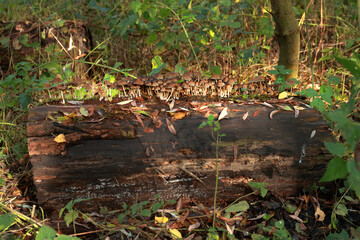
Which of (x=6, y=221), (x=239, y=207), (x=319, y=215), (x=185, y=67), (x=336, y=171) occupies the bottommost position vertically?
(x=319, y=215)

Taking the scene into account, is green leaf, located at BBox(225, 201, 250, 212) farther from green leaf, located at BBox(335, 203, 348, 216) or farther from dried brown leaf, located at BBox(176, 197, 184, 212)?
green leaf, located at BBox(335, 203, 348, 216)

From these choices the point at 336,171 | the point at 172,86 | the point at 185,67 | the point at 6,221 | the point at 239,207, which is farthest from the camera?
the point at 185,67

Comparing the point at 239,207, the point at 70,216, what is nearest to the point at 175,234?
the point at 239,207

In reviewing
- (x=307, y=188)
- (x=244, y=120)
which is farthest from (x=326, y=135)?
(x=244, y=120)

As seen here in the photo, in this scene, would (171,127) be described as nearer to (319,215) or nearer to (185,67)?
(319,215)

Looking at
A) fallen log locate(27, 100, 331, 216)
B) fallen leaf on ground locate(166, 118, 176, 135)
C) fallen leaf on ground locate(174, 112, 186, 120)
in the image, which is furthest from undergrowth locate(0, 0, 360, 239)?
fallen leaf on ground locate(174, 112, 186, 120)

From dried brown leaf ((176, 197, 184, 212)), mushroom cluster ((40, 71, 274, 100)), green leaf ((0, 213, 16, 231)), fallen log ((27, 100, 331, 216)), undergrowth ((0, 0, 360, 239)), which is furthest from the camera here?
mushroom cluster ((40, 71, 274, 100))

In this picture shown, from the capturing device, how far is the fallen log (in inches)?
80.9

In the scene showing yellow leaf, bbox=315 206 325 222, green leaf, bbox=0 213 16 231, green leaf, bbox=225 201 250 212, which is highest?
green leaf, bbox=0 213 16 231

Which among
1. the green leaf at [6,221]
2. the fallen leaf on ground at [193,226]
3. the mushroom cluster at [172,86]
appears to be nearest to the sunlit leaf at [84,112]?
the mushroom cluster at [172,86]

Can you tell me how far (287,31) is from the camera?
3.08m

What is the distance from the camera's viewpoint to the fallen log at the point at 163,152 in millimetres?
2055

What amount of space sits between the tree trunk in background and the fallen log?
112 centimetres

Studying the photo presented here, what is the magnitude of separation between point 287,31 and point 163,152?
1.77 m
